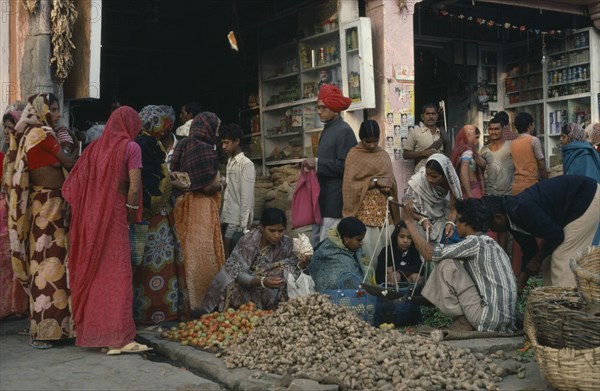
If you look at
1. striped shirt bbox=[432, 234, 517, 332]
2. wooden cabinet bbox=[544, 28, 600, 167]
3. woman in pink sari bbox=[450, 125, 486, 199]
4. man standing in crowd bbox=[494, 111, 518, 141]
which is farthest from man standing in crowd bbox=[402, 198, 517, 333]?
wooden cabinet bbox=[544, 28, 600, 167]

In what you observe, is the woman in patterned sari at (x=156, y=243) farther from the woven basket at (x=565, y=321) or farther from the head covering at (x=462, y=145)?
the head covering at (x=462, y=145)

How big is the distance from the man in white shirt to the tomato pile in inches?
56.6

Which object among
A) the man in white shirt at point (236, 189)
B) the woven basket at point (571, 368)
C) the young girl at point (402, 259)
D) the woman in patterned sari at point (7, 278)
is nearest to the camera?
the woven basket at point (571, 368)

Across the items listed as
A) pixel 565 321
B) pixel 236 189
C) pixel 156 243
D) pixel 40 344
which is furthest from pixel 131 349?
pixel 565 321

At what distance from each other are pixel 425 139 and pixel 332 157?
150 centimetres

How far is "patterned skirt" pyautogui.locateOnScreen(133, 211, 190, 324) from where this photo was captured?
5.89 m

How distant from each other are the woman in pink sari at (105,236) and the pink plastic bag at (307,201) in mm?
1860

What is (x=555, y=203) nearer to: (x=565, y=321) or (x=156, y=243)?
(x=565, y=321)

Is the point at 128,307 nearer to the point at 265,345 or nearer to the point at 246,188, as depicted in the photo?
the point at 265,345

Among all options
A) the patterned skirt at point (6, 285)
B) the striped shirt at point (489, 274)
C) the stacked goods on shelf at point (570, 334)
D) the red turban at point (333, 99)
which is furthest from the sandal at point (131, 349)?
the red turban at point (333, 99)

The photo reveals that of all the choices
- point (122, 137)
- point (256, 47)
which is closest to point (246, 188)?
point (122, 137)

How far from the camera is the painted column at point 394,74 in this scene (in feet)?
26.8

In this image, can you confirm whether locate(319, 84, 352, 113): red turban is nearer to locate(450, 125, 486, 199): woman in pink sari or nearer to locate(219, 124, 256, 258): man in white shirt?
locate(219, 124, 256, 258): man in white shirt

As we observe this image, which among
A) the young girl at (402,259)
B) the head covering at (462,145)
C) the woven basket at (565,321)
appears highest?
the head covering at (462,145)
